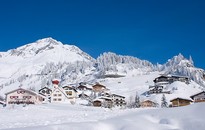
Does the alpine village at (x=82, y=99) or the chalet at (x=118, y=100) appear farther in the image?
the chalet at (x=118, y=100)

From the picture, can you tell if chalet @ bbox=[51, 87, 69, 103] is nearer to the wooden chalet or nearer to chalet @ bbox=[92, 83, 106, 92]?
the wooden chalet

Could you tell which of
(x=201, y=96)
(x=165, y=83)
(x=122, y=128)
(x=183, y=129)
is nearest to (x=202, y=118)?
(x=183, y=129)

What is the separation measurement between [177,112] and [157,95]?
9428cm

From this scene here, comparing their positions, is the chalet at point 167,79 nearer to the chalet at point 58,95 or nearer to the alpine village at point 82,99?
the alpine village at point 82,99

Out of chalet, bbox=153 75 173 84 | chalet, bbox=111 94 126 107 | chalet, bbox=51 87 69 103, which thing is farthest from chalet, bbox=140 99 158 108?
chalet, bbox=153 75 173 84

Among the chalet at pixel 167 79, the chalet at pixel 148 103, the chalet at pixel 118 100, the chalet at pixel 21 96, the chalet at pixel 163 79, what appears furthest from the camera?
the chalet at pixel 163 79

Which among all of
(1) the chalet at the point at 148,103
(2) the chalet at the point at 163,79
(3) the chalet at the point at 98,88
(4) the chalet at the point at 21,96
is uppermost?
(2) the chalet at the point at 163,79

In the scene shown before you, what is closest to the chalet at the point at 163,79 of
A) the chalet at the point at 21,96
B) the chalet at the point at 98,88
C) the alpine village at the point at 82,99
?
the alpine village at the point at 82,99

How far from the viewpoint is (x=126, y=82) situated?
513 feet

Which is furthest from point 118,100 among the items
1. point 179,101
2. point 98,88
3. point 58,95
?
point 98,88

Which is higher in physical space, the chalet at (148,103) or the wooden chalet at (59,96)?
the wooden chalet at (59,96)

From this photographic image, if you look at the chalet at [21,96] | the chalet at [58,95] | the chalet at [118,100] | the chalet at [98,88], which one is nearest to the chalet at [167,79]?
the chalet at [98,88]

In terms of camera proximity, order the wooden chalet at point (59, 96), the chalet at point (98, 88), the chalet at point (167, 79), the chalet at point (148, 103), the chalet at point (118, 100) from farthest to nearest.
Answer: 1. the chalet at point (167, 79)
2. the chalet at point (98, 88)
3. the chalet at point (118, 100)
4. the wooden chalet at point (59, 96)
5. the chalet at point (148, 103)

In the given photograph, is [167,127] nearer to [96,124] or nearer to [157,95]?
[96,124]
